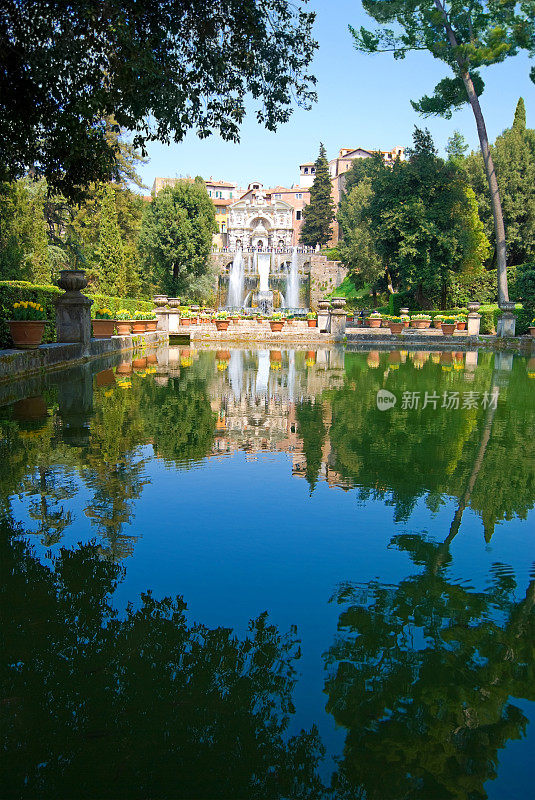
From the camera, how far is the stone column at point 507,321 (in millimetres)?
28359

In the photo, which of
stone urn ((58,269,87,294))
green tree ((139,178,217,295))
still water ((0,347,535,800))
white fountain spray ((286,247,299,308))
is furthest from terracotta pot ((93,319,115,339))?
white fountain spray ((286,247,299,308))

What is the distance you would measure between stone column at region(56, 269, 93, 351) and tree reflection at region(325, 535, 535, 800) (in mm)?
13281

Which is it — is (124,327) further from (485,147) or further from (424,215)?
(424,215)

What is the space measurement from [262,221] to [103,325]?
75532 mm

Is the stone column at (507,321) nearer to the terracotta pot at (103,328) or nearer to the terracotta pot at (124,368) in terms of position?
the terracotta pot at (103,328)

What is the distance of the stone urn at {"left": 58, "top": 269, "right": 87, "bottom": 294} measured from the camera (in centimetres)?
1525

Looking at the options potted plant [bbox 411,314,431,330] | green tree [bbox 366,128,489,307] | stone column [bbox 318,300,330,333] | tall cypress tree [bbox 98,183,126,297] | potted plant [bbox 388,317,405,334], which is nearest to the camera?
stone column [bbox 318,300,330,333]

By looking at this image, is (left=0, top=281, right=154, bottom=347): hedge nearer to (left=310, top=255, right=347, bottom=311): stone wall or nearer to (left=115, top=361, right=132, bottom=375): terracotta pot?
(left=115, top=361, right=132, bottom=375): terracotta pot

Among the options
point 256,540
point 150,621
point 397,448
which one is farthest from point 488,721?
point 397,448

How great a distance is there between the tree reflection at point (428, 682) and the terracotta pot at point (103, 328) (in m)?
17.5

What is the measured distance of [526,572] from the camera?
3.42 metres

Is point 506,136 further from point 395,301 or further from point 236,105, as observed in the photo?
point 236,105

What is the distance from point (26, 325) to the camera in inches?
469

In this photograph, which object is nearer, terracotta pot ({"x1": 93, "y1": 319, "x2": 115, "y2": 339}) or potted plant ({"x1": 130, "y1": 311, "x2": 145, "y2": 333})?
terracotta pot ({"x1": 93, "y1": 319, "x2": 115, "y2": 339})
